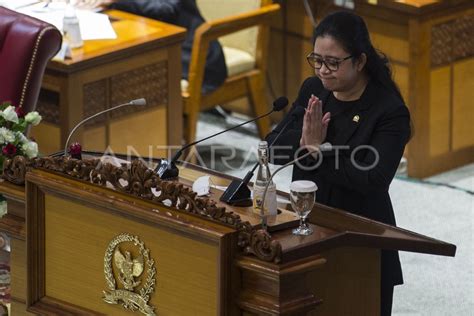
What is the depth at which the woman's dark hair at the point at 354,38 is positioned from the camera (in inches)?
135

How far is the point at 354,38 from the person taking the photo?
3447 mm

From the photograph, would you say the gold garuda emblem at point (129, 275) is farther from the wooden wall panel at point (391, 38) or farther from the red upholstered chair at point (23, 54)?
the wooden wall panel at point (391, 38)

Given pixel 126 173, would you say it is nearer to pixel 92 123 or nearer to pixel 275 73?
pixel 92 123

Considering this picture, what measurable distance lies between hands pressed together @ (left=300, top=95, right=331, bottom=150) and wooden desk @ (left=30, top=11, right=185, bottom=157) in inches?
84.0

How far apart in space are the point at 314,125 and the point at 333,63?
179 millimetres

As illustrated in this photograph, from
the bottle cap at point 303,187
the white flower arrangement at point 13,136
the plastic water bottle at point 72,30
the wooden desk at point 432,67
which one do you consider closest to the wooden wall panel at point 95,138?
the plastic water bottle at point 72,30

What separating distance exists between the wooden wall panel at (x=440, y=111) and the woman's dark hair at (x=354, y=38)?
258 cm

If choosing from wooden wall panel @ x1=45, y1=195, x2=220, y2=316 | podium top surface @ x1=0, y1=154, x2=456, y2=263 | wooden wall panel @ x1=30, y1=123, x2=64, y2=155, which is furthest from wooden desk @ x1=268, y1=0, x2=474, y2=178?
wooden wall panel @ x1=45, y1=195, x2=220, y2=316

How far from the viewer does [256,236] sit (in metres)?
2.75

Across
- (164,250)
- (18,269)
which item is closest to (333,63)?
(164,250)

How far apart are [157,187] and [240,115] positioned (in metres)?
4.25

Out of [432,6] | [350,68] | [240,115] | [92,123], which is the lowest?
[240,115]

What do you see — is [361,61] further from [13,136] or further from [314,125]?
[13,136]

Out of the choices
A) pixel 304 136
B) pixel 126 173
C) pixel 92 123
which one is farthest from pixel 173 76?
pixel 126 173
